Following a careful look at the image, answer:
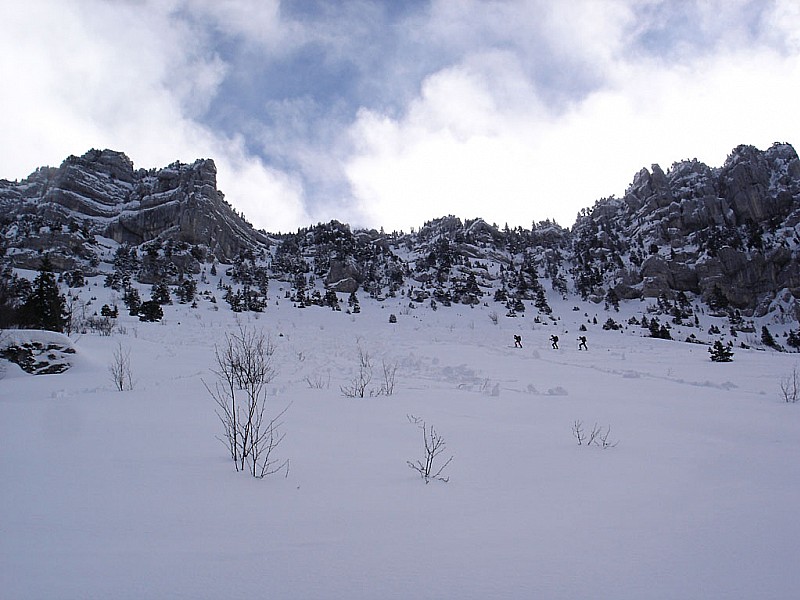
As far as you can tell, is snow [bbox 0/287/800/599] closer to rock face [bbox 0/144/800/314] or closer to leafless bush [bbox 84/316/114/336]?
leafless bush [bbox 84/316/114/336]

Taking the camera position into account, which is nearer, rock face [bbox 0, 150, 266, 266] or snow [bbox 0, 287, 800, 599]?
snow [bbox 0, 287, 800, 599]

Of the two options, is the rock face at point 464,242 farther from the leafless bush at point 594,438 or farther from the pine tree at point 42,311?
the leafless bush at point 594,438

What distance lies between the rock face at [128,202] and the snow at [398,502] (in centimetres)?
7555

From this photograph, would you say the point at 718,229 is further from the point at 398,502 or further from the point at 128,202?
the point at 128,202

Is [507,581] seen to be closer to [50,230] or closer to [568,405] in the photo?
[568,405]

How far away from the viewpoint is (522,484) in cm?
323

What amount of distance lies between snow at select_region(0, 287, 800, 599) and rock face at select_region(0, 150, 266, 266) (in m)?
75.6

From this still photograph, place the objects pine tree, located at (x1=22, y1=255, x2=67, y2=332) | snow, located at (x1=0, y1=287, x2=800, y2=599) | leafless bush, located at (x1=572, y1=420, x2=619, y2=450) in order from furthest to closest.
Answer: pine tree, located at (x1=22, y1=255, x2=67, y2=332) → leafless bush, located at (x1=572, y1=420, x2=619, y2=450) → snow, located at (x1=0, y1=287, x2=800, y2=599)

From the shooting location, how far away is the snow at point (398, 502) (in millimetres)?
1866

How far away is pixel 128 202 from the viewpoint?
77562 mm

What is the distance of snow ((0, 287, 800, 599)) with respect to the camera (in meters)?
1.87

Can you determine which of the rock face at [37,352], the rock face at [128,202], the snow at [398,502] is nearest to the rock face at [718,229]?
the snow at [398,502]

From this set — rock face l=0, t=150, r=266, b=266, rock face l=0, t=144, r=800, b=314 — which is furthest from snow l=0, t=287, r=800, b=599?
rock face l=0, t=150, r=266, b=266

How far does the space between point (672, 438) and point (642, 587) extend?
141 inches
